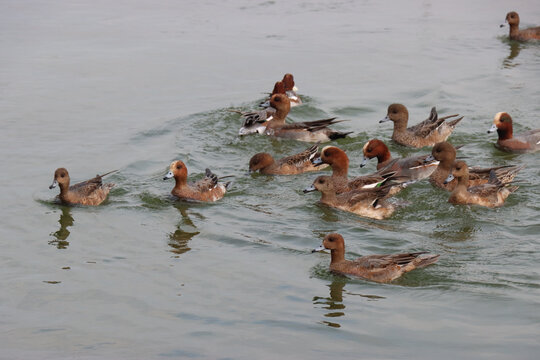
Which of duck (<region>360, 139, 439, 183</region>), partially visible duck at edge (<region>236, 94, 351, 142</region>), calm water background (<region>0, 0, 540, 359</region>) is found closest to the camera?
calm water background (<region>0, 0, 540, 359</region>)

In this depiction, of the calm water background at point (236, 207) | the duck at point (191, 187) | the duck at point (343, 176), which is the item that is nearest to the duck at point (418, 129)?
the calm water background at point (236, 207)

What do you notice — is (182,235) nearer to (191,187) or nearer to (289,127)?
(191,187)

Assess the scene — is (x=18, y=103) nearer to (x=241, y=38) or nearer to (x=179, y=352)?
(x=241, y=38)

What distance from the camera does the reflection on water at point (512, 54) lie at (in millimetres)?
19520

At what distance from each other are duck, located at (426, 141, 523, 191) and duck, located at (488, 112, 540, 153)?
1.66m

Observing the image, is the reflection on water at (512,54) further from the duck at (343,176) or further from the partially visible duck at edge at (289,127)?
the duck at (343,176)

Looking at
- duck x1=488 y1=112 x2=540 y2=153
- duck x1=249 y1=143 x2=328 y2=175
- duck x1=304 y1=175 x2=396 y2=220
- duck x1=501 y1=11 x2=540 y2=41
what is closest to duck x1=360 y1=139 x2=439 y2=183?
duck x1=304 y1=175 x2=396 y2=220

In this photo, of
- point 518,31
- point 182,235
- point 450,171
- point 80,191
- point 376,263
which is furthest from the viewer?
point 518,31

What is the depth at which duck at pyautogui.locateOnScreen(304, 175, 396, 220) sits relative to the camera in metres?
11.2

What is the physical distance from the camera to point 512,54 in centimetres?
2048

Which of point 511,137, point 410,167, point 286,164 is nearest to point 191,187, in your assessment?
point 286,164

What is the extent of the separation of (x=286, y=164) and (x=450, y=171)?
2.53 m

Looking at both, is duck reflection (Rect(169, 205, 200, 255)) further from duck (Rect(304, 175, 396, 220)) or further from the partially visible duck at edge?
the partially visible duck at edge

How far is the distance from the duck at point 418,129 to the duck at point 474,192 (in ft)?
9.14
